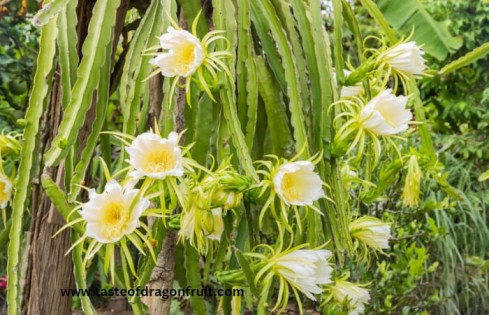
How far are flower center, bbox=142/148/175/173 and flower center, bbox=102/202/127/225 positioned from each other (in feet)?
0.18

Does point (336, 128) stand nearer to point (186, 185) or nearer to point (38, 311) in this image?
point (186, 185)

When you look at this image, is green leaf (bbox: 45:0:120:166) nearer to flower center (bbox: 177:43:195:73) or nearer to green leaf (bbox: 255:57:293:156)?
flower center (bbox: 177:43:195:73)

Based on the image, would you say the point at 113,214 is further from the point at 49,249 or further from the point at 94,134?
the point at 49,249

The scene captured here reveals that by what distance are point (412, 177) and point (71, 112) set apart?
0.69m

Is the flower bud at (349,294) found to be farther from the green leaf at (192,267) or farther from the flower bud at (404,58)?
the flower bud at (404,58)

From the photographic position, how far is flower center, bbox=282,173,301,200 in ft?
2.60

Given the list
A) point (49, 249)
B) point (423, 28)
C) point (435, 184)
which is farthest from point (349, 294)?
point (423, 28)

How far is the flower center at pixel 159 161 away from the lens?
750 mm

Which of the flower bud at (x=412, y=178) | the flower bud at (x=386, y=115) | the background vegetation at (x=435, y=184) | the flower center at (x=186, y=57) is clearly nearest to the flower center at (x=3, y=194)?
the background vegetation at (x=435, y=184)

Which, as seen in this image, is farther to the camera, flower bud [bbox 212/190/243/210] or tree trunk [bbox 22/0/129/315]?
tree trunk [bbox 22/0/129/315]

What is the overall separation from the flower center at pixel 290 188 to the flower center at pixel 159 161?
0.14 meters

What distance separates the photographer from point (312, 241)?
0.89m

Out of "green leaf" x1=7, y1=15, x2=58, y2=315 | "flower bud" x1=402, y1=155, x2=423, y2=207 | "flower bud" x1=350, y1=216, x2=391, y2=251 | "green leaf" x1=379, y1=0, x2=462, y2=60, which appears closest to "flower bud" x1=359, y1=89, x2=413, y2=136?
"flower bud" x1=350, y1=216, x2=391, y2=251

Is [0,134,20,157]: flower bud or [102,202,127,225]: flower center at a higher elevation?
[0,134,20,157]: flower bud
